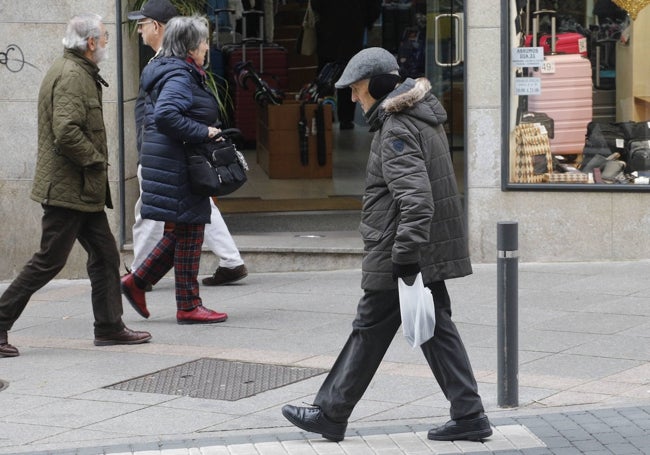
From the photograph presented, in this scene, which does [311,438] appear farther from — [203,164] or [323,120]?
[323,120]

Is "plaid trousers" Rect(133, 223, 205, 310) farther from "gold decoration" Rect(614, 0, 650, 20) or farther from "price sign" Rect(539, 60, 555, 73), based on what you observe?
"gold decoration" Rect(614, 0, 650, 20)

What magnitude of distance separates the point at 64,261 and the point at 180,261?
85 cm

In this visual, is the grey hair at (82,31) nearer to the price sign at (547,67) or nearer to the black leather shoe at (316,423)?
the black leather shoe at (316,423)

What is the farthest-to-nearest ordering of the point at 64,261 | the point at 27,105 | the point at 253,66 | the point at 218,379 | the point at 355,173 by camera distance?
1. the point at 253,66
2. the point at 355,173
3. the point at 27,105
4. the point at 64,261
5. the point at 218,379

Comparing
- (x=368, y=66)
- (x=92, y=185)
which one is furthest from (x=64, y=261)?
Result: (x=368, y=66)

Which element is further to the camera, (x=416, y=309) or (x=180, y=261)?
(x=180, y=261)

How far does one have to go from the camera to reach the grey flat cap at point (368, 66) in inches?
233

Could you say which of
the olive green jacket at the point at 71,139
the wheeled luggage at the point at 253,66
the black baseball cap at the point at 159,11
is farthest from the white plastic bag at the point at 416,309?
the wheeled luggage at the point at 253,66

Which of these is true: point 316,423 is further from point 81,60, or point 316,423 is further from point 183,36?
point 183,36

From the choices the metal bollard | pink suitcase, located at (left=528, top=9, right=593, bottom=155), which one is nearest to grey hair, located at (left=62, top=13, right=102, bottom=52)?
the metal bollard

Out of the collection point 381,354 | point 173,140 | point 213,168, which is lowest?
point 381,354

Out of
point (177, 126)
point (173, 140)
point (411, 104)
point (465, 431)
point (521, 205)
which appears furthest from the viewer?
point (521, 205)

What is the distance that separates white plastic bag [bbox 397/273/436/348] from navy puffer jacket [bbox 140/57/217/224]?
9.20ft

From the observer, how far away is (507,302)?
642 centimetres
